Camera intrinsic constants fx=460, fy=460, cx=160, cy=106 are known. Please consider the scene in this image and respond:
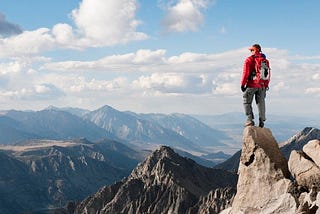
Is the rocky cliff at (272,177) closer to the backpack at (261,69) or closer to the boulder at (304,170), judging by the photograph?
the boulder at (304,170)

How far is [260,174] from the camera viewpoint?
21328 millimetres

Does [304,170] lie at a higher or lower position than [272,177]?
higher

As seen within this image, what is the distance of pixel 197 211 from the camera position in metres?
178

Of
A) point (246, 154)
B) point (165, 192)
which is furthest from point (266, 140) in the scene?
point (165, 192)

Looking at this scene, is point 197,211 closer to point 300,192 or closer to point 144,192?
point 144,192

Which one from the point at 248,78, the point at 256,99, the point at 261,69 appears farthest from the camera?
the point at 256,99

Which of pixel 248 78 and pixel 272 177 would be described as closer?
pixel 272 177

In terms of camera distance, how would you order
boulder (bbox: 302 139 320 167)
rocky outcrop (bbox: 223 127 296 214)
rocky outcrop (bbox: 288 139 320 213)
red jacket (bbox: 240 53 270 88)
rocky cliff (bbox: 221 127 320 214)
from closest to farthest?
rocky outcrop (bbox: 288 139 320 213)
rocky cliff (bbox: 221 127 320 214)
rocky outcrop (bbox: 223 127 296 214)
boulder (bbox: 302 139 320 167)
red jacket (bbox: 240 53 270 88)

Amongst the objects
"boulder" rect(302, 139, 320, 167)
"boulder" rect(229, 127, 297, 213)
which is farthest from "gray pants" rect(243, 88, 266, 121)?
"boulder" rect(302, 139, 320, 167)

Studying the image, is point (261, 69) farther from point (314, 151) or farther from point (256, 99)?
point (314, 151)

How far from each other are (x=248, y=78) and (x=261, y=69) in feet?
2.41

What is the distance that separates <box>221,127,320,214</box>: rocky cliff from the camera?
742 inches

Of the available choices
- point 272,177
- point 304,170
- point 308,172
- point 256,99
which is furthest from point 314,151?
point 256,99

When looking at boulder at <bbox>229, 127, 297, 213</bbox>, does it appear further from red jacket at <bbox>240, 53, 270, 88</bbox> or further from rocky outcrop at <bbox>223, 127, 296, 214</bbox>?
red jacket at <bbox>240, 53, 270, 88</bbox>
